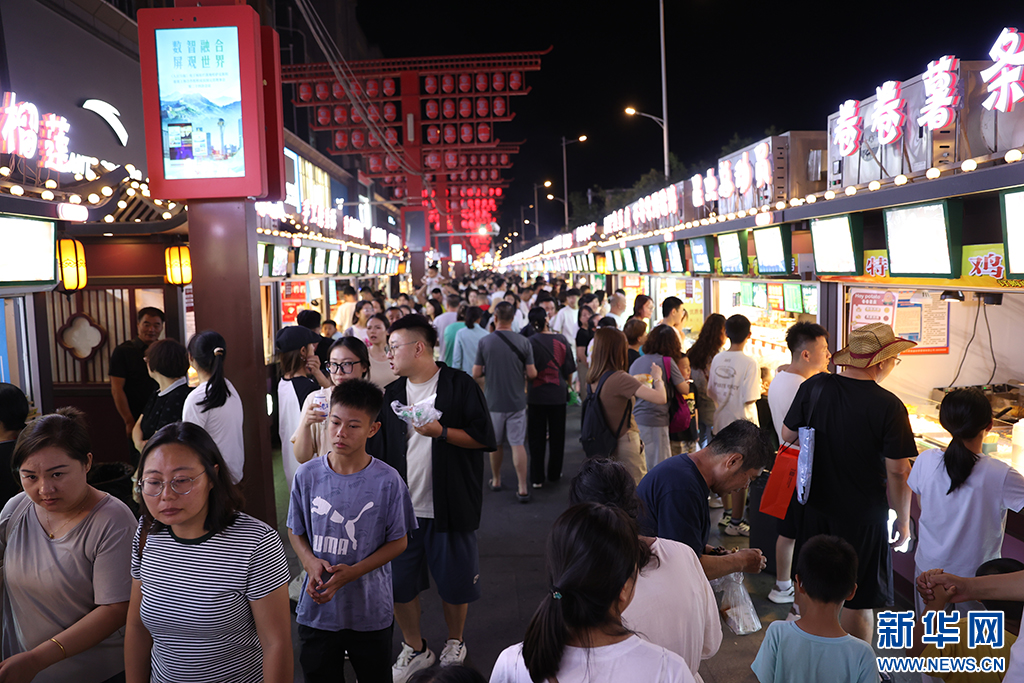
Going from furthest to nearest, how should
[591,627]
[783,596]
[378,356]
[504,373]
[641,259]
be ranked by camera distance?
1. [641,259]
2. [504,373]
3. [378,356]
4. [783,596]
5. [591,627]

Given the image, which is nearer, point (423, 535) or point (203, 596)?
point (203, 596)

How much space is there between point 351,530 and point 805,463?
2887mm

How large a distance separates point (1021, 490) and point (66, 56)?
13.3 metres

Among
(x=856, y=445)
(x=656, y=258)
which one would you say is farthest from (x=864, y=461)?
(x=656, y=258)

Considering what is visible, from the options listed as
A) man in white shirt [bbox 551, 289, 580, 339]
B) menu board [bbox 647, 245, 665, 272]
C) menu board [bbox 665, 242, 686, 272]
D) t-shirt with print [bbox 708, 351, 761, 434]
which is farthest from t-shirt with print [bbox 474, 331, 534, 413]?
menu board [bbox 647, 245, 665, 272]

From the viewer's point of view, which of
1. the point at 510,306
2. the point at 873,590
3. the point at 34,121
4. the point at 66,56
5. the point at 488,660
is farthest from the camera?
the point at 66,56

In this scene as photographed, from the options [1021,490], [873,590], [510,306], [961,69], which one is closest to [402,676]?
[873,590]

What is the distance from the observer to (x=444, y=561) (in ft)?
13.7

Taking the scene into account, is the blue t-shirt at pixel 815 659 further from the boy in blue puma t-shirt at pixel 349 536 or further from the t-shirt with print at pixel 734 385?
the t-shirt with print at pixel 734 385

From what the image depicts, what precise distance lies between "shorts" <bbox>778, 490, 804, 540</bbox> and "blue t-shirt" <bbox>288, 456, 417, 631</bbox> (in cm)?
286

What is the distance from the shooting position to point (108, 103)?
1180 cm

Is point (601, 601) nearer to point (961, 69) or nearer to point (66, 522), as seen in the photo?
point (66, 522)

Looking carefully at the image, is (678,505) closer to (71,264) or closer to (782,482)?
(782,482)

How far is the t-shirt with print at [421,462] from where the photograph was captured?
4184mm
